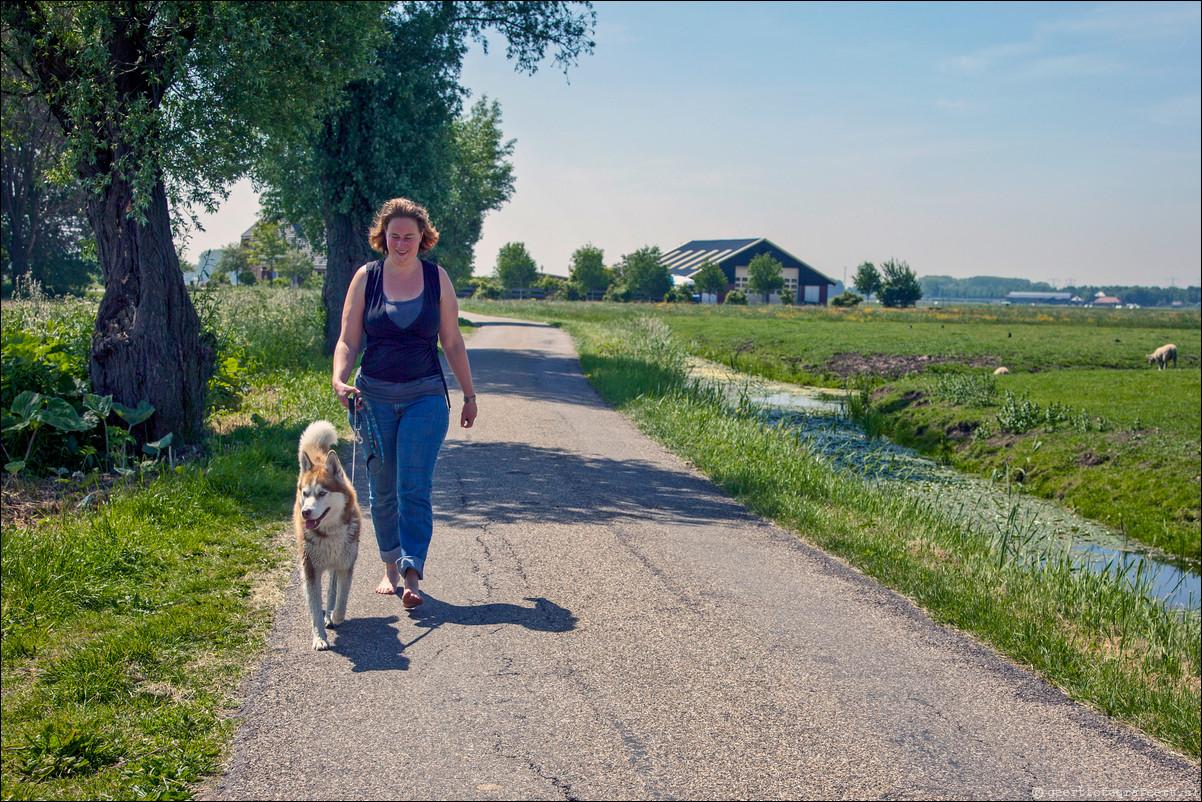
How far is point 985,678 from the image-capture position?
4.88 meters

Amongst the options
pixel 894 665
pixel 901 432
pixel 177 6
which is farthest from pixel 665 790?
pixel 901 432

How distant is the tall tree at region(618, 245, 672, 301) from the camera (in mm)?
108188

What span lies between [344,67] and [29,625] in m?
8.56

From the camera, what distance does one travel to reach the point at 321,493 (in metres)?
4.58

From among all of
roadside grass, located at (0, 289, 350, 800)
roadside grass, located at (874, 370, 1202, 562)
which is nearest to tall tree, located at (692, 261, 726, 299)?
roadside grass, located at (874, 370, 1202, 562)

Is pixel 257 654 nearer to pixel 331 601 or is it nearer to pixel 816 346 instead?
pixel 331 601

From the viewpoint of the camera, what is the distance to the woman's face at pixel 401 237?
5.07 metres

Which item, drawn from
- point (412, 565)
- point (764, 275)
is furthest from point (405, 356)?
point (764, 275)

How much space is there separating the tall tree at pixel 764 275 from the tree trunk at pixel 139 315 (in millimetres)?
92615

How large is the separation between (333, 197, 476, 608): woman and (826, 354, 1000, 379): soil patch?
25369 millimetres

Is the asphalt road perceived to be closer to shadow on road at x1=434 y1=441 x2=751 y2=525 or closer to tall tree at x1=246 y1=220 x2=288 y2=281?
shadow on road at x1=434 y1=441 x2=751 y2=525

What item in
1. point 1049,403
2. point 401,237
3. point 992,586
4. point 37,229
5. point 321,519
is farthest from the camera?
point 37,229

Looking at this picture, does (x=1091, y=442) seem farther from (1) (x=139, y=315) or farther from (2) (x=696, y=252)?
(2) (x=696, y=252)

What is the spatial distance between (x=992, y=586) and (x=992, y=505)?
6.97m
